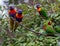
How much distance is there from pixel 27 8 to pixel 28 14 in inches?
9.1

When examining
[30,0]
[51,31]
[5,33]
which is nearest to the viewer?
[51,31]

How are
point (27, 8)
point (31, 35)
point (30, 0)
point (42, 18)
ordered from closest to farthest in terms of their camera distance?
point (31, 35)
point (42, 18)
point (27, 8)
point (30, 0)

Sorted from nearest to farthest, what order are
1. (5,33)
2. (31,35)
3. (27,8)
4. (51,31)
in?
(51,31)
(31,35)
(5,33)
(27,8)

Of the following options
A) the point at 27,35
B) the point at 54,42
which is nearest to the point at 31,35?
the point at 27,35

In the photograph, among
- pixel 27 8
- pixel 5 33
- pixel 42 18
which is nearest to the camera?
pixel 5 33

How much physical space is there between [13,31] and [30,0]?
206cm

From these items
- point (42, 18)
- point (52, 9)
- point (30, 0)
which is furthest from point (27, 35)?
point (30, 0)

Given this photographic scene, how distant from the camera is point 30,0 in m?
6.44

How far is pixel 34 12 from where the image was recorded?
5000 millimetres

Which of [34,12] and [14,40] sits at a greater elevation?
[34,12]

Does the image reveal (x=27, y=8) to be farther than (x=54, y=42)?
Yes

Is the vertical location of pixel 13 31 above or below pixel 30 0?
below

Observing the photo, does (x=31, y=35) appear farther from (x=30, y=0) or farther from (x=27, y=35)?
(x=30, y=0)

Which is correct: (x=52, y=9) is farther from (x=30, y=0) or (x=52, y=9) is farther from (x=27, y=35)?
(x=30, y=0)
